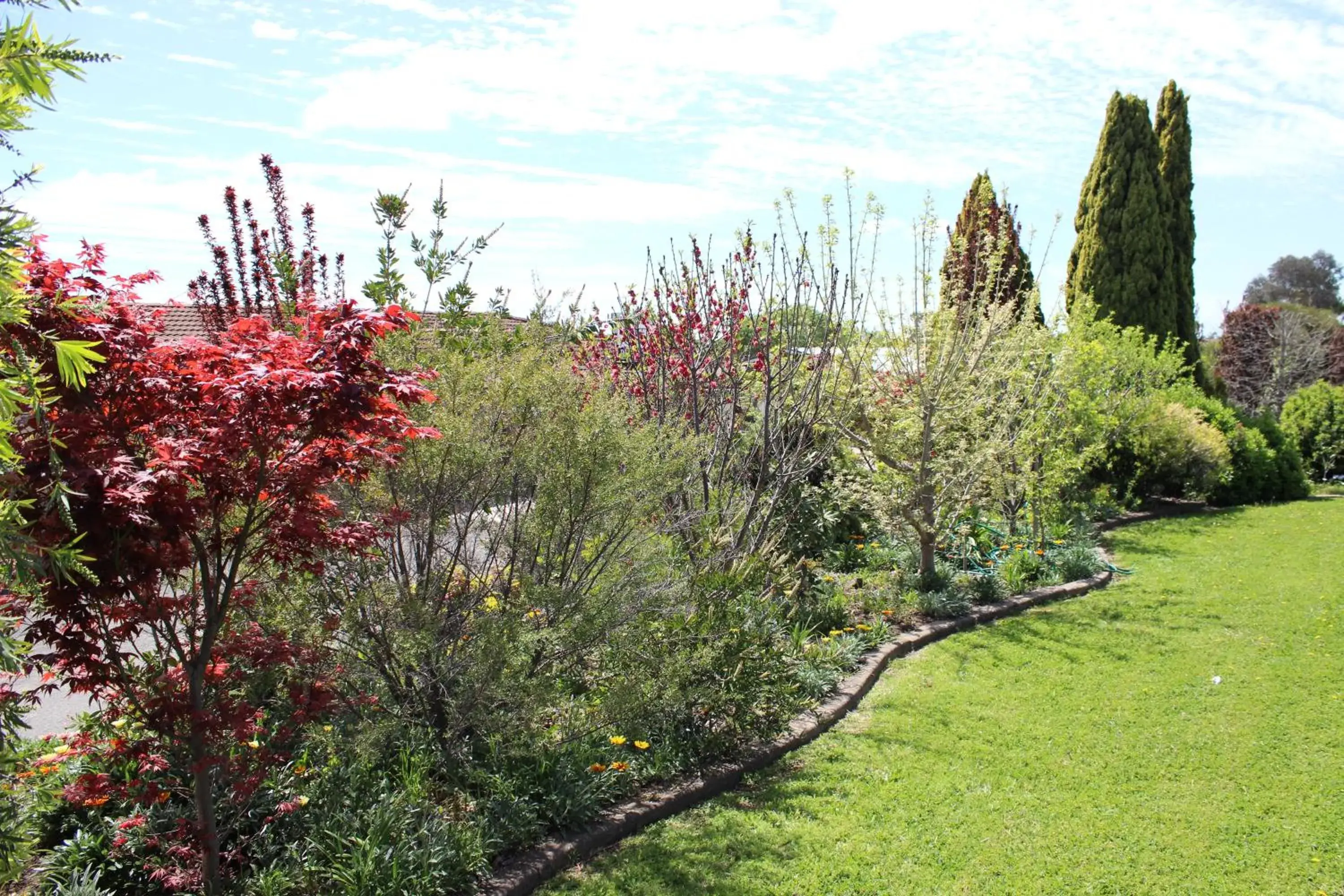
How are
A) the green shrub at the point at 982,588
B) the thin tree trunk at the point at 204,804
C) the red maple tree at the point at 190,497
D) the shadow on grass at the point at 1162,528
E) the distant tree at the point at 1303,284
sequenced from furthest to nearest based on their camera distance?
the distant tree at the point at 1303,284, the shadow on grass at the point at 1162,528, the green shrub at the point at 982,588, the thin tree trunk at the point at 204,804, the red maple tree at the point at 190,497

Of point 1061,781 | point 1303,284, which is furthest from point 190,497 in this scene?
point 1303,284

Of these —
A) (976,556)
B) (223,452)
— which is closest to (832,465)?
(976,556)

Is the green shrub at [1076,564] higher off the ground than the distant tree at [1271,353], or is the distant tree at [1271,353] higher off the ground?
the distant tree at [1271,353]

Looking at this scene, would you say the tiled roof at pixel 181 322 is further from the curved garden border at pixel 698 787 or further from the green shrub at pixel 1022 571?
the green shrub at pixel 1022 571

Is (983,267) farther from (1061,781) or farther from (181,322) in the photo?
(181,322)

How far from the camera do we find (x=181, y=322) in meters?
19.9

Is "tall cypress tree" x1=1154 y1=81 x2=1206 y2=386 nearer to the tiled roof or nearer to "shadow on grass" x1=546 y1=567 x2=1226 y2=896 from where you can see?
"shadow on grass" x1=546 y1=567 x2=1226 y2=896

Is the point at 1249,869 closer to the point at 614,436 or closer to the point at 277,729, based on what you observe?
the point at 614,436

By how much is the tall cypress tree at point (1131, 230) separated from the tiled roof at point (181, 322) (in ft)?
49.0

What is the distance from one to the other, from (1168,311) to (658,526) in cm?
1666

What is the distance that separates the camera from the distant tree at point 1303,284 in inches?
2149

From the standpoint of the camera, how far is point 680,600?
5484 mm

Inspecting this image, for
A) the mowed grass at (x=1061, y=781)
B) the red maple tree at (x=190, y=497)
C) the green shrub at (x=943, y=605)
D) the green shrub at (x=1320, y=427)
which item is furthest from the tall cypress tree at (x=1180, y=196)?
the red maple tree at (x=190, y=497)

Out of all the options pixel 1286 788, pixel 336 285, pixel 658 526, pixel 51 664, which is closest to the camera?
pixel 51 664
